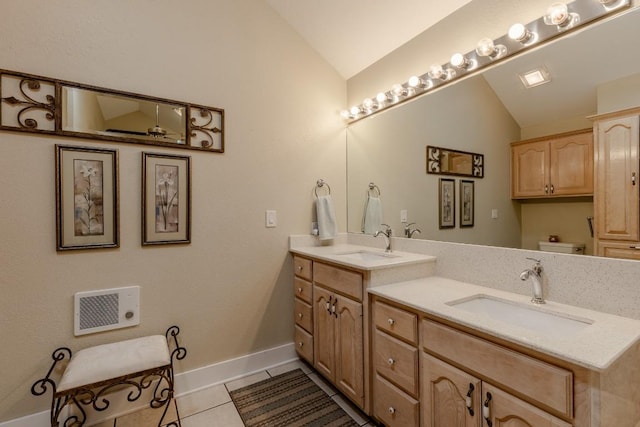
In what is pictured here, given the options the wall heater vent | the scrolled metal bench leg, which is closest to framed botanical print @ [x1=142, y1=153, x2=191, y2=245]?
the wall heater vent

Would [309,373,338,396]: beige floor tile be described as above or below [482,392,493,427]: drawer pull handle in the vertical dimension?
below

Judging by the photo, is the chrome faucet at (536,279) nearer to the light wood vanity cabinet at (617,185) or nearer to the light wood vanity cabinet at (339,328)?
the light wood vanity cabinet at (617,185)

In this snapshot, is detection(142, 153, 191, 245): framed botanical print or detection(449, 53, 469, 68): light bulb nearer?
detection(449, 53, 469, 68): light bulb

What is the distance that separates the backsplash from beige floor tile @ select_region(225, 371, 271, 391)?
4.64 ft

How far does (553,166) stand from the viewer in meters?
1.38

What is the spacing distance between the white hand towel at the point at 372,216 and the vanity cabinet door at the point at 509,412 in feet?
4.57

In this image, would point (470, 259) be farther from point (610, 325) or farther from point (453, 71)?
point (453, 71)

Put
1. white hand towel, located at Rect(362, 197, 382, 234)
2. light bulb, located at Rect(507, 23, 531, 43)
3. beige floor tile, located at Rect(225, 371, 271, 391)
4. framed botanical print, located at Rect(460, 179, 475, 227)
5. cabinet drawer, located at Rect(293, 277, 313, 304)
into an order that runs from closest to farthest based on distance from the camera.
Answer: light bulb, located at Rect(507, 23, 531, 43)
framed botanical print, located at Rect(460, 179, 475, 227)
beige floor tile, located at Rect(225, 371, 271, 391)
cabinet drawer, located at Rect(293, 277, 313, 304)
white hand towel, located at Rect(362, 197, 382, 234)

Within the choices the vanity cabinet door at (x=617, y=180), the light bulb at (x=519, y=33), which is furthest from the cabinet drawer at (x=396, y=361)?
the light bulb at (x=519, y=33)

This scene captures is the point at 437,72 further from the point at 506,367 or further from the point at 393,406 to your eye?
the point at 393,406

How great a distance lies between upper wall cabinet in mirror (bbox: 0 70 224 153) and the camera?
149cm

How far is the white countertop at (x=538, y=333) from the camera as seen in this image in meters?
0.84

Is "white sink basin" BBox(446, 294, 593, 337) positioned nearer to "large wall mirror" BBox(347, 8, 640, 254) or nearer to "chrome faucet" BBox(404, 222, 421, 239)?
"large wall mirror" BBox(347, 8, 640, 254)

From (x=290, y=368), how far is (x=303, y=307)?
0.48 metres
